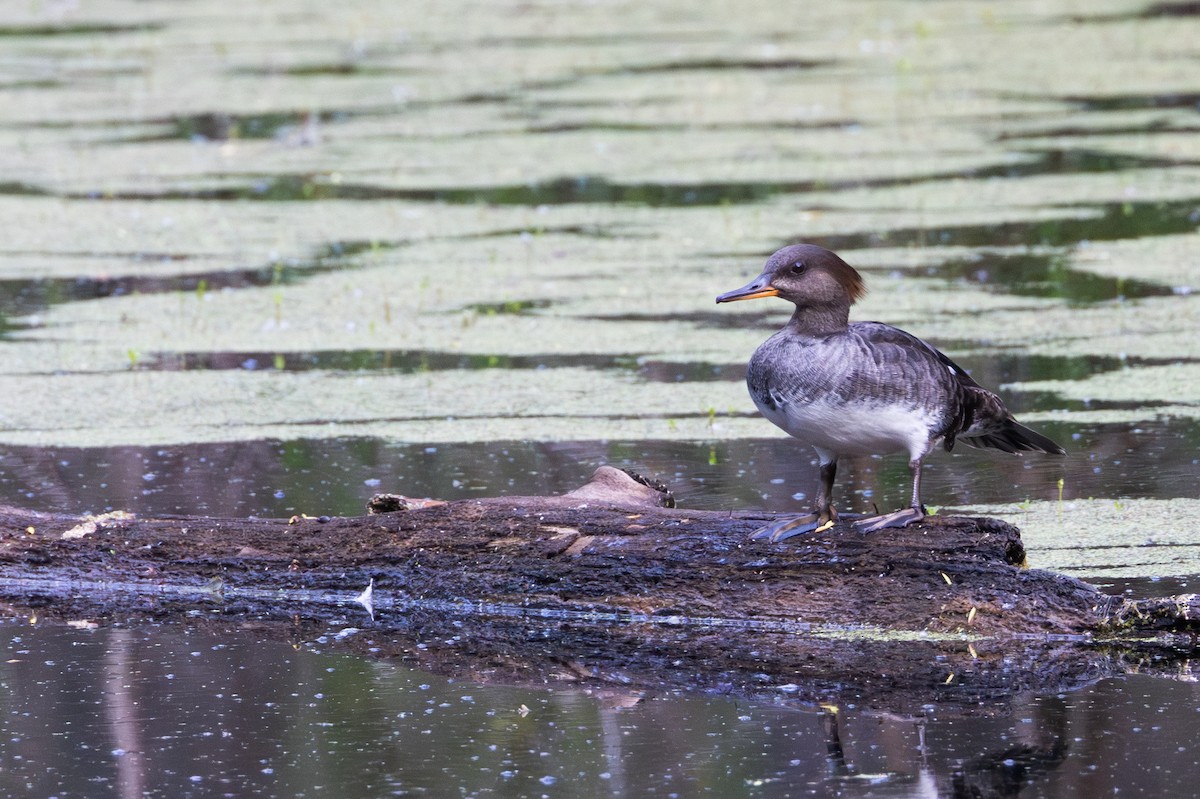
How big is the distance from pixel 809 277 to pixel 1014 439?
2.63 feet

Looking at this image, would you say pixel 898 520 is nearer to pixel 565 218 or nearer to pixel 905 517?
pixel 905 517

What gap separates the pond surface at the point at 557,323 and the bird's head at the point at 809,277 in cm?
109

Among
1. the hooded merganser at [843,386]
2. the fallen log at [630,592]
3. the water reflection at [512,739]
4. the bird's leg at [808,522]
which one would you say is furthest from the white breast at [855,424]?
the water reflection at [512,739]

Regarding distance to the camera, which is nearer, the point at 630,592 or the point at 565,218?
the point at 630,592

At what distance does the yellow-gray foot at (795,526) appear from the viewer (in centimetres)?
506

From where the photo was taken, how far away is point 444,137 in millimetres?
14438

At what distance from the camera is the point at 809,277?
511 centimetres

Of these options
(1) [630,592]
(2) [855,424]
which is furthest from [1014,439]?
(1) [630,592]

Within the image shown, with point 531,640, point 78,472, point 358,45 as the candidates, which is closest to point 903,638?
Answer: point 531,640

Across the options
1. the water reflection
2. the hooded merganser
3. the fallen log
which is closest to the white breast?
the hooded merganser

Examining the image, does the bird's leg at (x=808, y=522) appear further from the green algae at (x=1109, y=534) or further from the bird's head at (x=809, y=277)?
the green algae at (x=1109, y=534)

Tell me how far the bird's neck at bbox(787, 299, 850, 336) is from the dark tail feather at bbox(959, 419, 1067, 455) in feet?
1.69

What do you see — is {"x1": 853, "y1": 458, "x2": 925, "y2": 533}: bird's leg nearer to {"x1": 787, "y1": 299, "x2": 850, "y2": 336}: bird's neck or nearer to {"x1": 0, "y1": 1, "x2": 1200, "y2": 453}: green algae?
{"x1": 787, "y1": 299, "x2": 850, "y2": 336}: bird's neck

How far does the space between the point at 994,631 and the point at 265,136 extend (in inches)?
423
